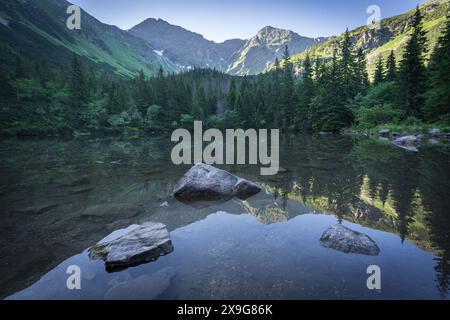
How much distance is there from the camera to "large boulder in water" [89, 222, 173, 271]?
4.86 meters

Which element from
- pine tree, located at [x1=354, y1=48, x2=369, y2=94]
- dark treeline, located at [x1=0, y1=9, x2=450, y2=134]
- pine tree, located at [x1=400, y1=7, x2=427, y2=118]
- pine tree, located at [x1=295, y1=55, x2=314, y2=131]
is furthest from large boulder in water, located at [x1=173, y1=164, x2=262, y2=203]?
pine tree, located at [x1=354, y1=48, x2=369, y2=94]

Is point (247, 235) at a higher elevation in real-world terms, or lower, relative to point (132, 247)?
lower

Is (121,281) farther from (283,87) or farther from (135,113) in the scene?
(135,113)

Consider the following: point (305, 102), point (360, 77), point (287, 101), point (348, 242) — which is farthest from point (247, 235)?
point (287, 101)

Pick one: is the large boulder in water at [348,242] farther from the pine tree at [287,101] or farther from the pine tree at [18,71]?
the pine tree at [18,71]

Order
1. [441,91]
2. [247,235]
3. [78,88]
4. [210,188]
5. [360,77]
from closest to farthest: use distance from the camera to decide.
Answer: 1. [247,235]
2. [210,188]
3. [441,91]
4. [360,77]
5. [78,88]

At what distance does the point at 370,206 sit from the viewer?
7.82m

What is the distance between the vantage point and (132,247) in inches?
203

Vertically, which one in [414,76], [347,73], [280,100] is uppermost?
[347,73]

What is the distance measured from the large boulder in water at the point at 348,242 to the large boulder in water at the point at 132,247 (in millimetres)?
3695

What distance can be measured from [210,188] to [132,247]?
4818mm

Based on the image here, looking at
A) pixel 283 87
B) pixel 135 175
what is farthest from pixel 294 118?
pixel 135 175

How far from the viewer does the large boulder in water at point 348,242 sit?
5129 millimetres

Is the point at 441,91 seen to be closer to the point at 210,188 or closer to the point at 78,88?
the point at 210,188
